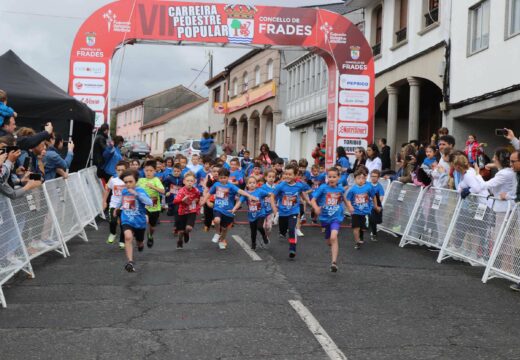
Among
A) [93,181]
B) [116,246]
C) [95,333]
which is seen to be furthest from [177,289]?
[93,181]

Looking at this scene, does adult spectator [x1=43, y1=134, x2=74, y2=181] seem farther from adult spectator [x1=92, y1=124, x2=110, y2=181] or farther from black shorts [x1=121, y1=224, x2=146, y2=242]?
adult spectator [x1=92, y1=124, x2=110, y2=181]

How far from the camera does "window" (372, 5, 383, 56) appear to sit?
2603 centimetres

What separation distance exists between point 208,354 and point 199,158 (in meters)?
12.6

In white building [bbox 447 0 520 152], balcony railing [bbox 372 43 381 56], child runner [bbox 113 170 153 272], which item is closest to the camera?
child runner [bbox 113 170 153 272]

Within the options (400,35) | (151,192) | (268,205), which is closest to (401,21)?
(400,35)

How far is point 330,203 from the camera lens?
984 cm

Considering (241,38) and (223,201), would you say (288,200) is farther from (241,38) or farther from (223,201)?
(241,38)

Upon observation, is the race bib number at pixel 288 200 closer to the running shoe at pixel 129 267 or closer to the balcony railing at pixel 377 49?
the running shoe at pixel 129 267

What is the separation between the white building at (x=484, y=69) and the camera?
644 inches

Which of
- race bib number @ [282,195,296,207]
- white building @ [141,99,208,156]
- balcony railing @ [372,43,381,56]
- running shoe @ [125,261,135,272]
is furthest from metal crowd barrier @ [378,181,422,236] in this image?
white building @ [141,99,208,156]

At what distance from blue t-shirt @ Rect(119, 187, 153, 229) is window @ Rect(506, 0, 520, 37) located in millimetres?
11079

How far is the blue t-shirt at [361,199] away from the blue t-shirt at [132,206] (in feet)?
13.1

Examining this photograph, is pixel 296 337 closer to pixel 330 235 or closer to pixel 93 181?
pixel 330 235

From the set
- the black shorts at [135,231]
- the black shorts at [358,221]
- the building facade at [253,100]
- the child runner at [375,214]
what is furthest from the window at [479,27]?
the building facade at [253,100]
